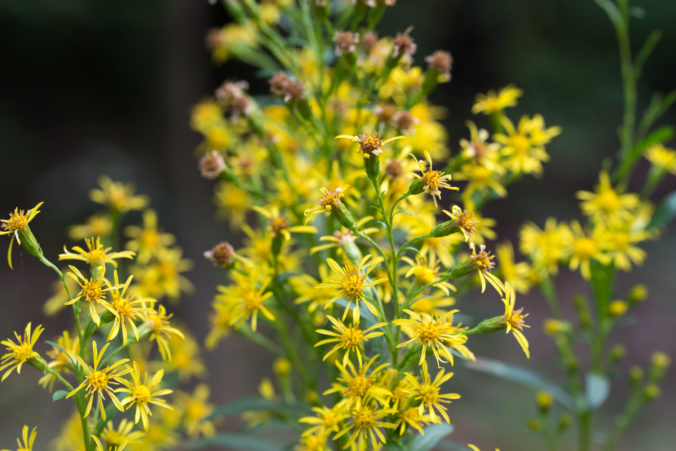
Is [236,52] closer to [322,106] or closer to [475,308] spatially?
[322,106]

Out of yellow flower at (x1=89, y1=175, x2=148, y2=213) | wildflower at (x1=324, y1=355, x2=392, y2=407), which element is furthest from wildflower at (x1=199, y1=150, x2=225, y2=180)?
wildflower at (x1=324, y1=355, x2=392, y2=407)

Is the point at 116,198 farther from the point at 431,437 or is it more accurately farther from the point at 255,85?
the point at 255,85

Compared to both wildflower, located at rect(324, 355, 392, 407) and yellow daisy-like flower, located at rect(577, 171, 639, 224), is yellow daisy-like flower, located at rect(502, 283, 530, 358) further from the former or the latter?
yellow daisy-like flower, located at rect(577, 171, 639, 224)

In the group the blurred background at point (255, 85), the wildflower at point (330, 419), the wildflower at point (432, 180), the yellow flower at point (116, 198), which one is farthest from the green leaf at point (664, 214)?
the blurred background at point (255, 85)

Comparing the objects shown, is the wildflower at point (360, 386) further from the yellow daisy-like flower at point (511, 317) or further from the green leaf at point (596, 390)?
the green leaf at point (596, 390)

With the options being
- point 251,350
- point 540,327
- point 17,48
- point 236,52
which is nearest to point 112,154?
point 17,48

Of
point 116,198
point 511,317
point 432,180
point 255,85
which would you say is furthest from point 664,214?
point 255,85

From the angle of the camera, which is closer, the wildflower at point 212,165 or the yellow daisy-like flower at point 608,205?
the wildflower at point 212,165
